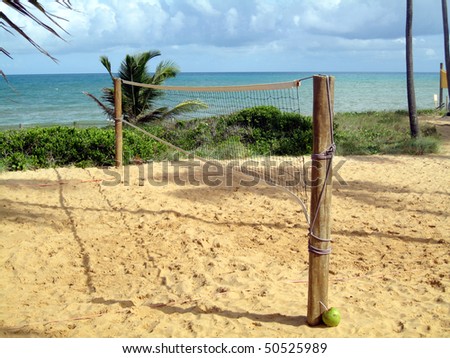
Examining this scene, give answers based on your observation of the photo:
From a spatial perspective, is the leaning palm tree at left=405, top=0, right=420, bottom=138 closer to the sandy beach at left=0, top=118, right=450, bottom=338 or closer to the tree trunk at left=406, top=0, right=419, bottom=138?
the tree trunk at left=406, top=0, right=419, bottom=138

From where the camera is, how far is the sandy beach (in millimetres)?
3412

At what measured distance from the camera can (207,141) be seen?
10.7m

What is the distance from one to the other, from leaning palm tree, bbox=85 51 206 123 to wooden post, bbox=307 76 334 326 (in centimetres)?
868

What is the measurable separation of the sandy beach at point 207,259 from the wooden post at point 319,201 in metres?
0.21

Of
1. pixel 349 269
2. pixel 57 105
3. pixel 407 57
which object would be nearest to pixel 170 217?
pixel 349 269

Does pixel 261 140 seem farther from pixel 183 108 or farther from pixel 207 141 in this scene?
pixel 183 108

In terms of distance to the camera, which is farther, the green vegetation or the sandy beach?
the green vegetation

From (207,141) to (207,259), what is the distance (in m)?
6.41

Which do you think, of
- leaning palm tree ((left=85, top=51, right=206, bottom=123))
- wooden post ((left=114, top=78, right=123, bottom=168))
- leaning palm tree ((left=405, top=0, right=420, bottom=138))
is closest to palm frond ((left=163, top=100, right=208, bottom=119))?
leaning palm tree ((left=85, top=51, right=206, bottom=123))

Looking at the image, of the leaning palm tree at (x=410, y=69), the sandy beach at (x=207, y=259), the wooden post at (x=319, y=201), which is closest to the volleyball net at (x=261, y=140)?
the wooden post at (x=319, y=201)

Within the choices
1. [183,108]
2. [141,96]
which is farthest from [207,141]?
[141,96]

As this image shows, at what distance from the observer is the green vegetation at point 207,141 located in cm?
817

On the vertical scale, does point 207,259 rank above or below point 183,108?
below

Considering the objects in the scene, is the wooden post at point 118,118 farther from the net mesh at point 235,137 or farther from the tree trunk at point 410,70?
the tree trunk at point 410,70
